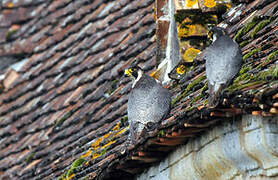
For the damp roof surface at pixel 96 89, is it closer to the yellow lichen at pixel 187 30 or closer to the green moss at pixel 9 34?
the green moss at pixel 9 34

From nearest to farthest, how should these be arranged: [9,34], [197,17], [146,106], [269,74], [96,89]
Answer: [269,74] < [146,106] < [197,17] < [96,89] < [9,34]

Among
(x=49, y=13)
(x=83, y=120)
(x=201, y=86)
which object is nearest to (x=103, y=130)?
(x=83, y=120)

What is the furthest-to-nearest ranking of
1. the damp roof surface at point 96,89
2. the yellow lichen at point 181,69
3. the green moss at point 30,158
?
the green moss at point 30,158, the yellow lichen at point 181,69, the damp roof surface at point 96,89

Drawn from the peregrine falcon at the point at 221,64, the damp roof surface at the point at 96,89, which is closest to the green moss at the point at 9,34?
the damp roof surface at the point at 96,89

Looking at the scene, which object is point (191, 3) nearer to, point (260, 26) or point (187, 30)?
point (187, 30)

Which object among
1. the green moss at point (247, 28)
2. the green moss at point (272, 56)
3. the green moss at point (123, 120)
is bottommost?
the green moss at point (123, 120)

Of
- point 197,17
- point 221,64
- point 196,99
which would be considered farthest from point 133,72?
point 221,64

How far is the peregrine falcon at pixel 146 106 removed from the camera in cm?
661

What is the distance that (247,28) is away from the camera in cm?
685

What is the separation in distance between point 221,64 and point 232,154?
2.25 feet

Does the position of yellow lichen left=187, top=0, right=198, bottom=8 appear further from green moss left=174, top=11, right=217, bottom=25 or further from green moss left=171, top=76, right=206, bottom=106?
green moss left=171, top=76, right=206, bottom=106

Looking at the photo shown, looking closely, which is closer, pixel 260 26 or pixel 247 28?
pixel 260 26

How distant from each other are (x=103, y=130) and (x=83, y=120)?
2.52ft

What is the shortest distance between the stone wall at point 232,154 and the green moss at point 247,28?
124cm
